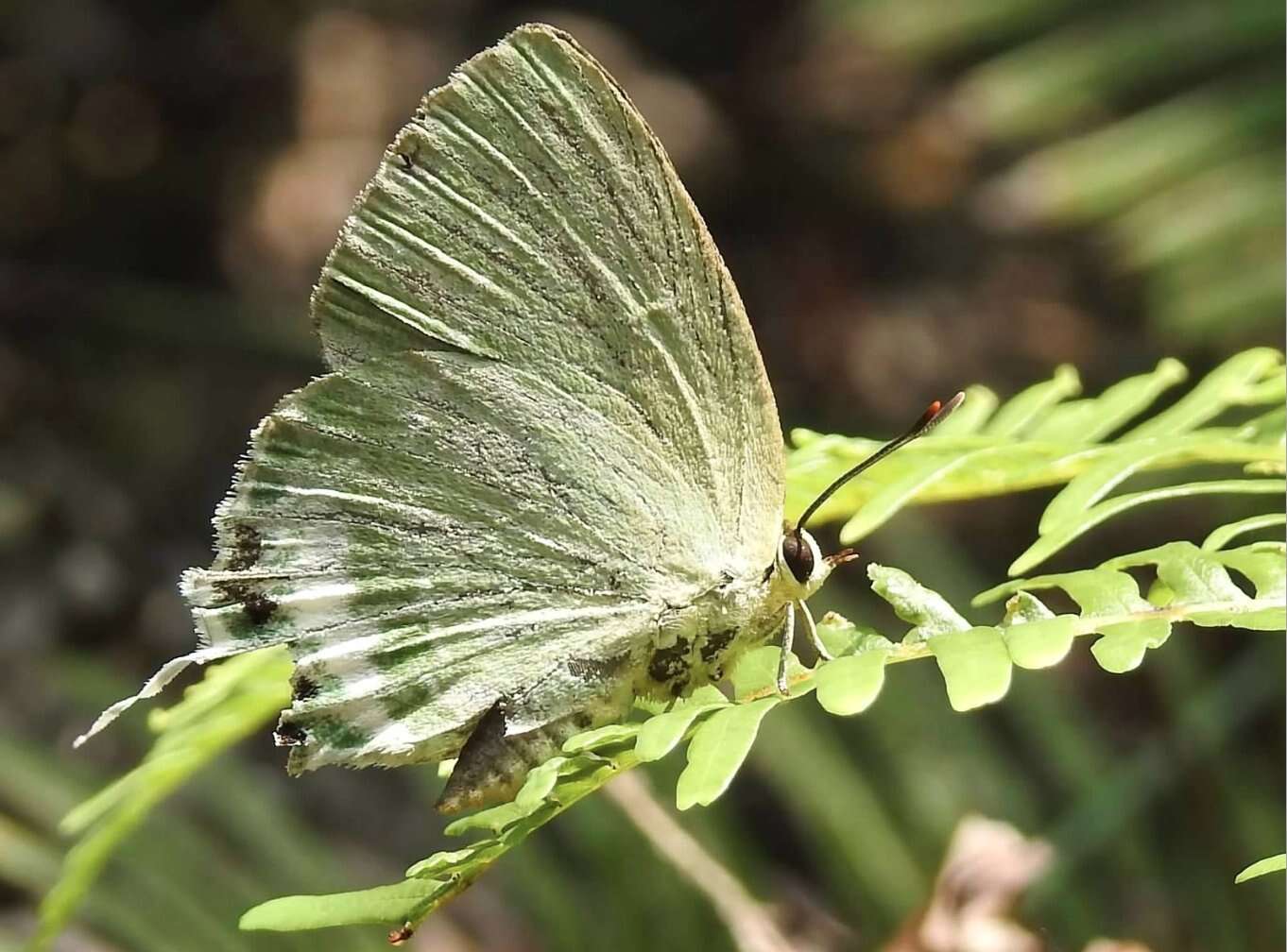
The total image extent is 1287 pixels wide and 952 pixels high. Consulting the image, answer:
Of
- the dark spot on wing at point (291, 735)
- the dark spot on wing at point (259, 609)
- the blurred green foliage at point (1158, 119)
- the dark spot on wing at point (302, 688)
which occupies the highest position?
the dark spot on wing at point (259, 609)

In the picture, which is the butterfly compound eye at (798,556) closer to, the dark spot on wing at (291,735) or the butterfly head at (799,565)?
the butterfly head at (799,565)

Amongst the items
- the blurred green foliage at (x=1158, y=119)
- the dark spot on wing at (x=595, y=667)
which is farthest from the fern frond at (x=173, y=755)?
the blurred green foliage at (x=1158, y=119)

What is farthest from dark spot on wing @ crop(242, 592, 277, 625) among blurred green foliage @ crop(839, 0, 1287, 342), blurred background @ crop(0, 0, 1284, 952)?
blurred green foliage @ crop(839, 0, 1287, 342)

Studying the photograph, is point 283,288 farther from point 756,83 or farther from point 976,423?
point 976,423

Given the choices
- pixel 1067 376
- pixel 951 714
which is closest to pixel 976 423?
pixel 1067 376

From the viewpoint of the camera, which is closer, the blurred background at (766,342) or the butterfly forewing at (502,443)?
the butterfly forewing at (502,443)

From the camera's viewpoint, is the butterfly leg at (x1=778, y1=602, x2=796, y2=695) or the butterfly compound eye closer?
the butterfly leg at (x1=778, y1=602, x2=796, y2=695)

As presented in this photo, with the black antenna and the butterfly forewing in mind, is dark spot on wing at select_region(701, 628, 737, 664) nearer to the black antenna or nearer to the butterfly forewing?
the butterfly forewing

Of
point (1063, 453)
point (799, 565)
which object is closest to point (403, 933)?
point (799, 565)
